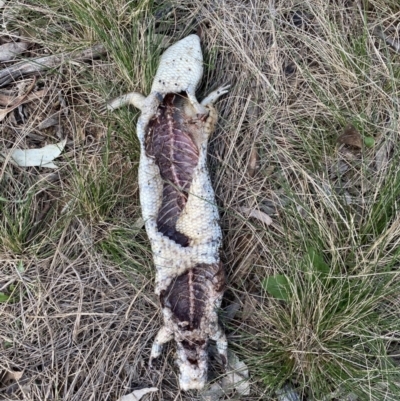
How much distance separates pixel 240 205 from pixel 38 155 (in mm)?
1175

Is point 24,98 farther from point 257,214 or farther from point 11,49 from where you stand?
point 257,214

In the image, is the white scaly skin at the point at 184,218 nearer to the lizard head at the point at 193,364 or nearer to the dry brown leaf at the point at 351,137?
the lizard head at the point at 193,364

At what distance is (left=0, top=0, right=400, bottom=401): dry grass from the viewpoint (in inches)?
101

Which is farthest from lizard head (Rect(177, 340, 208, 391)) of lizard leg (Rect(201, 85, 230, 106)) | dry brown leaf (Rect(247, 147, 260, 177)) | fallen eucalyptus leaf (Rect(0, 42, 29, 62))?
fallen eucalyptus leaf (Rect(0, 42, 29, 62))

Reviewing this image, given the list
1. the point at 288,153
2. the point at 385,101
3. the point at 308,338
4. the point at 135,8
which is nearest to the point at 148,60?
the point at 135,8

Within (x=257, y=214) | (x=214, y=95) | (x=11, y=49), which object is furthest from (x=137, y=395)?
(x=11, y=49)

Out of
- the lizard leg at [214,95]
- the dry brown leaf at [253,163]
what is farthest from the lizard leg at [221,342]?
the lizard leg at [214,95]

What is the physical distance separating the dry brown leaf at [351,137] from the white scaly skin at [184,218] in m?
0.70

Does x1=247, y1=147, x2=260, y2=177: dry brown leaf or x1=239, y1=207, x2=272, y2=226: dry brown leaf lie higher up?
x1=247, y1=147, x2=260, y2=177: dry brown leaf

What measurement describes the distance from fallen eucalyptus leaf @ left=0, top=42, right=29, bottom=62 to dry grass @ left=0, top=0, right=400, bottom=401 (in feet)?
0.20

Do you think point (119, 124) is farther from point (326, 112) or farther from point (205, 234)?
point (326, 112)

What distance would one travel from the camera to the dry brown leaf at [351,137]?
286 centimetres

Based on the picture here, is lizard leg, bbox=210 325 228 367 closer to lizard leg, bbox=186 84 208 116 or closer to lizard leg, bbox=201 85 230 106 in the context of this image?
lizard leg, bbox=186 84 208 116

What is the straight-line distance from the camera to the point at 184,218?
2.72 meters
